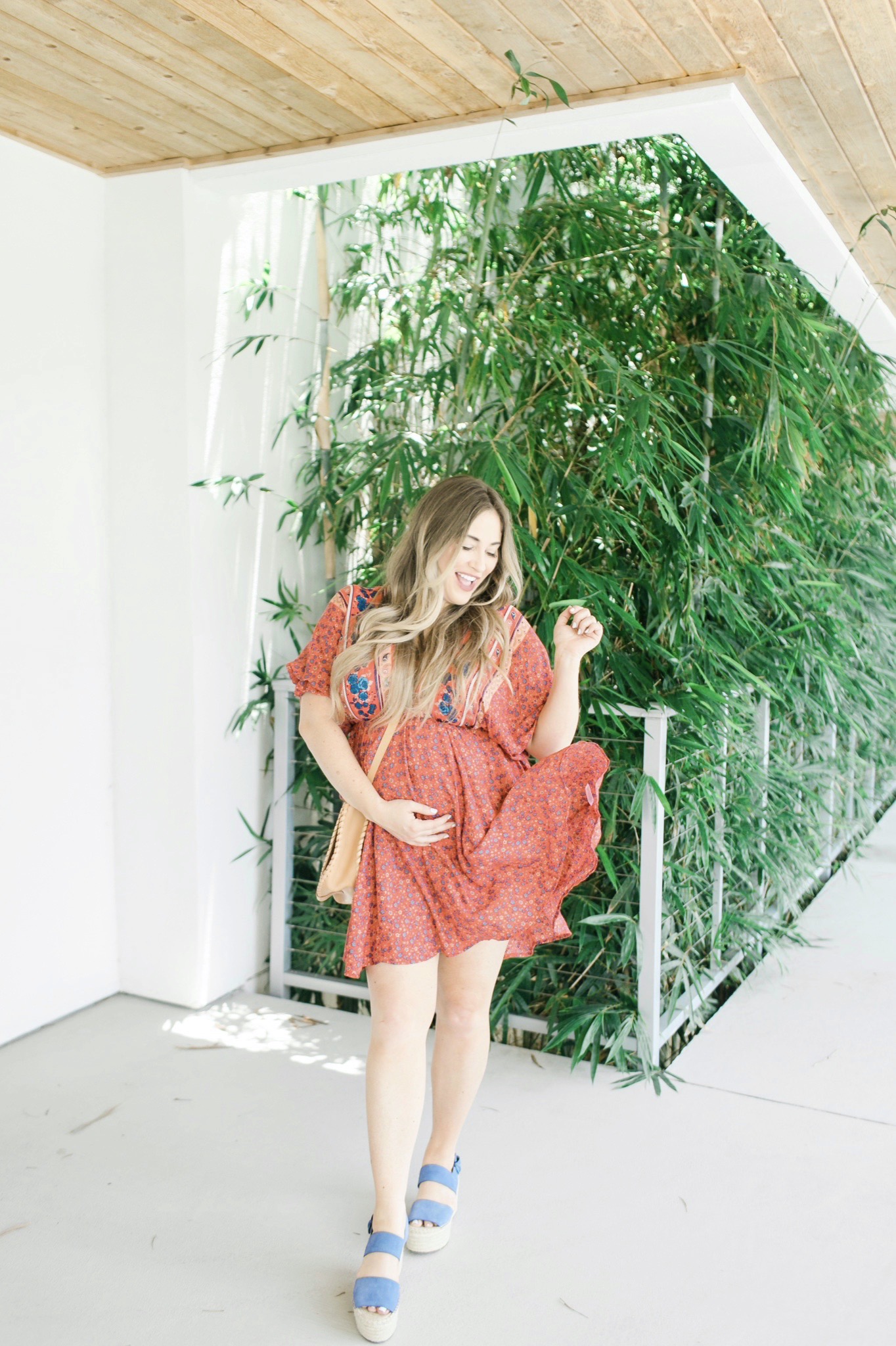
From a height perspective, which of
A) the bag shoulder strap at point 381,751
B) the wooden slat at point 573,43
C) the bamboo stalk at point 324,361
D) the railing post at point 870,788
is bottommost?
the railing post at point 870,788

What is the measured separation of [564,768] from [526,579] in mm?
1112

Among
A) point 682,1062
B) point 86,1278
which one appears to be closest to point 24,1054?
point 86,1278

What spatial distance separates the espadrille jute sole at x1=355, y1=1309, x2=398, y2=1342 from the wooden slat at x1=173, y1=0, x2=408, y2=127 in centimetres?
265

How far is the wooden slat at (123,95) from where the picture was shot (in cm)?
271

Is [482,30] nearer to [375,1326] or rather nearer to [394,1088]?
[394,1088]

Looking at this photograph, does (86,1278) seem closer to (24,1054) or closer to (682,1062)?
(24,1054)

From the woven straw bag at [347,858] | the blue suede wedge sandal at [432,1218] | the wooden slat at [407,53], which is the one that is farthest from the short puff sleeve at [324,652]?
the wooden slat at [407,53]

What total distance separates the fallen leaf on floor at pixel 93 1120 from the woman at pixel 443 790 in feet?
3.14

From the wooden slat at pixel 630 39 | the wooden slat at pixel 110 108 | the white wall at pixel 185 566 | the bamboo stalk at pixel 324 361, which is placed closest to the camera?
the wooden slat at pixel 630 39

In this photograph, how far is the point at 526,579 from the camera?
347 centimetres

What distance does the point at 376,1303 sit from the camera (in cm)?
218

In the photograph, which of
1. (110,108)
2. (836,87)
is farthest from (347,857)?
(836,87)

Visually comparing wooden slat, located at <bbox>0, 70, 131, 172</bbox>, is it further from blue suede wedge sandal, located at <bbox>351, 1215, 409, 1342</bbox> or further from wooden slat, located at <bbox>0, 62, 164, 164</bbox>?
blue suede wedge sandal, located at <bbox>351, 1215, 409, 1342</bbox>

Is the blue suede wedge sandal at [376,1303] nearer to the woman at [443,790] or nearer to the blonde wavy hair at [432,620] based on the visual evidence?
the woman at [443,790]
